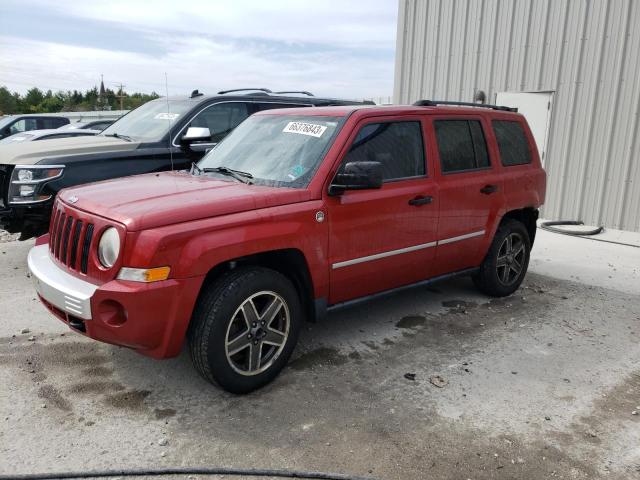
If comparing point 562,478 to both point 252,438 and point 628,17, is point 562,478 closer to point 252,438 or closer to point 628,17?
point 252,438

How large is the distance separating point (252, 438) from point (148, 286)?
1028 millimetres

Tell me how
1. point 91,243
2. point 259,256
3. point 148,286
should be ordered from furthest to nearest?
point 259,256
point 91,243
point 148,286

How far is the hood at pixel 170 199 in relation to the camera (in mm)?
3092

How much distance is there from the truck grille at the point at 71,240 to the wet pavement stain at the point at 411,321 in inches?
105

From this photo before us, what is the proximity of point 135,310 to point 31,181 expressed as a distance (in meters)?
3.32

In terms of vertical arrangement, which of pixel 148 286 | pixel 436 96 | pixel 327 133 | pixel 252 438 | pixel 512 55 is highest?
pixel 512 55

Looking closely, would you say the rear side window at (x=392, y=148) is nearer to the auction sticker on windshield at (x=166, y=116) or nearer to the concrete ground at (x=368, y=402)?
the concrete ground at (x=368, y=402)

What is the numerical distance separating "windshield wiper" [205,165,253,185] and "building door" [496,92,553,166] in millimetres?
7407

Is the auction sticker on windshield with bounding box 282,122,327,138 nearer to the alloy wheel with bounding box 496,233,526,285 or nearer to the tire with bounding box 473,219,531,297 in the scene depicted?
the tire with bounding box 473,219,531,297

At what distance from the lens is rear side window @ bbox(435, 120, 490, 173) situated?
4605 millimetres

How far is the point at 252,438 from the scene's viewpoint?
3031mm

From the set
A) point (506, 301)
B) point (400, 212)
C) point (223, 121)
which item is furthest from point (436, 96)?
point (400, 212)

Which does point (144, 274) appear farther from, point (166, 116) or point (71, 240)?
point (166, 116)

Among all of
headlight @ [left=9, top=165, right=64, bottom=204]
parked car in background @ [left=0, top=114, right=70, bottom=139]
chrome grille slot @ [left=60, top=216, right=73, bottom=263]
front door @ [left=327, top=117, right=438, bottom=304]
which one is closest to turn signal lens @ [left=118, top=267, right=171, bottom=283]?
chrome grille slot @ [left=60, top=216, right=73, bottom=263]
